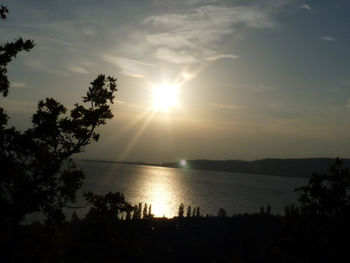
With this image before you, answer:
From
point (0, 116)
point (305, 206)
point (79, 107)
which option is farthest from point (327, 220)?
point (0, 116)

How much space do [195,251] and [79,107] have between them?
140340 millimetres

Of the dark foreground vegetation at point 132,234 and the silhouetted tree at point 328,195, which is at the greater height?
the silhouetted tree at point 328,195

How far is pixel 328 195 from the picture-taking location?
20688mm

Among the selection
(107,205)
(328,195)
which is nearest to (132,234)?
(107,205)

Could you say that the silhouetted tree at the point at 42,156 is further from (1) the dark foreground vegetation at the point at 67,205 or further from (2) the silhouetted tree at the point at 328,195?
(2) the silhouetted tree at the point at 328,195

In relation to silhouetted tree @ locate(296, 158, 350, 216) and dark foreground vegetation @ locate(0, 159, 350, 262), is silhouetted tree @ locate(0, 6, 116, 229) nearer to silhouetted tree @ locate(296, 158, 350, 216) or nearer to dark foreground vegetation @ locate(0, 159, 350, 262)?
dark foreground vegetation @ locate(0, 159, 350, 262)

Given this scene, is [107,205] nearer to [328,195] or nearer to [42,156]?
[42,156]

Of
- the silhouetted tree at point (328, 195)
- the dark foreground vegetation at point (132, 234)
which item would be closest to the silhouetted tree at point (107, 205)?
the dark foreground vegetation at point (132, 234)

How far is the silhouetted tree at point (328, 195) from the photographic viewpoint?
20.5 meters

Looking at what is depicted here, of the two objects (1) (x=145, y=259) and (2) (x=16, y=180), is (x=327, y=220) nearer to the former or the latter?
(2) (x=16, y=180)

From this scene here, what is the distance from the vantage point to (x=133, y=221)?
18262 cm

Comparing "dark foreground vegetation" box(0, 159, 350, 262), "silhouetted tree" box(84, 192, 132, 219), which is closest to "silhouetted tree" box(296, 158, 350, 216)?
"dark foreground vegetation" box(0, 159, 350, 262)

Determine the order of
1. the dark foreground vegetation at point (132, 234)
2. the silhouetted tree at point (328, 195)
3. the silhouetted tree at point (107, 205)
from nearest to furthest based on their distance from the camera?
the dark foreground vegetation at point (132, 234) → the silhouetted tree at point (107, 205) → the silhouetted tree at point (328, 195)

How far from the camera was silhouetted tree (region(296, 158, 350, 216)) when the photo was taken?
2048 cm
